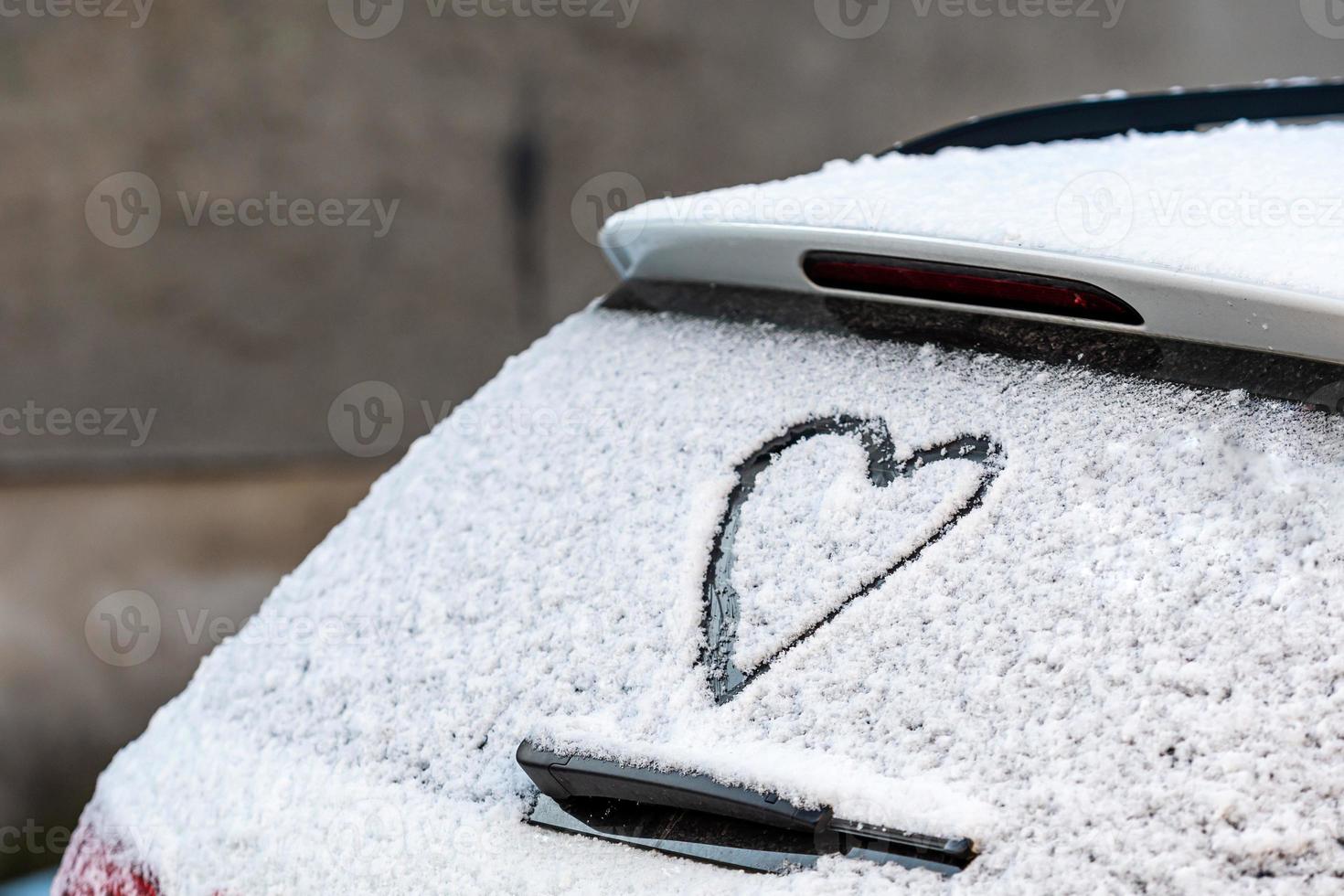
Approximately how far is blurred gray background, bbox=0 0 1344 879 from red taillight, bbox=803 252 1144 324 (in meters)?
4.08

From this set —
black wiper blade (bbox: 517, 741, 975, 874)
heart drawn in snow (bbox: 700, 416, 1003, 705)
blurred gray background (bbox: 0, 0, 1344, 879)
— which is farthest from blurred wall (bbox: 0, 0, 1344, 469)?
black wiper blade (bbox: 517, 741, 975, 874)

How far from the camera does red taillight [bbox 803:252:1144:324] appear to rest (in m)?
1.07

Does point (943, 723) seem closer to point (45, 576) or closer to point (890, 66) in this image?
point (45, 576)

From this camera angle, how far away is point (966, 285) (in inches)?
45.6

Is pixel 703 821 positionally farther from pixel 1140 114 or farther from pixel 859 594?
pixel 1140 114

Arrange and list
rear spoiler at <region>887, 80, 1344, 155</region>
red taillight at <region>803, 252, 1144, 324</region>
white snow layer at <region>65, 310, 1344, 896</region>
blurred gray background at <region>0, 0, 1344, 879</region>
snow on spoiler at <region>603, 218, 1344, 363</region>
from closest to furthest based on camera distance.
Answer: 1. white snow layer at <region>65, 310, 1344, 896</region>
2. snow on spoiler at <region>603, 218, 1344, 363</region>
3. red taillight at <region>803, 252, 1144, 324</region>
4. rear spoiler at <region>887, 80, 1344, 155</region>
5. blurred gray background at <region>0, 0, 1344, 879</region>

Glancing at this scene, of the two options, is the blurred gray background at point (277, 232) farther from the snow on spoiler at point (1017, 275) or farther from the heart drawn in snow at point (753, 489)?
the heart drawn in snow at point (753, 489)

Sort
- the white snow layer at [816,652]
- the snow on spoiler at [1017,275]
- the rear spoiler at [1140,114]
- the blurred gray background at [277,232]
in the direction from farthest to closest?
the blurred gray background at [277,232] → the rear spoiler at [1140,114] → the snow on spoiler at [1017,275] → the white snow layer at [816,652]

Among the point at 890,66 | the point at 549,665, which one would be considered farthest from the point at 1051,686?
the point at 890,66

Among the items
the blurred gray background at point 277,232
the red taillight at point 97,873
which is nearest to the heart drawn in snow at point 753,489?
the red taillight at point 97,873

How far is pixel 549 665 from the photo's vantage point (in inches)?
43.4

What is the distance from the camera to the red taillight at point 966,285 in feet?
3.52

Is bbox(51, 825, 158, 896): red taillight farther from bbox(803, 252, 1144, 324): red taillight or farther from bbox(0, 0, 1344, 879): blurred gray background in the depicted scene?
bbox(0, 0, 1344, 879): blurred gray background

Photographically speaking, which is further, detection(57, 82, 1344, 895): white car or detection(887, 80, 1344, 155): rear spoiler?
detection(887, 80, 1344, 155): rear spoiler
